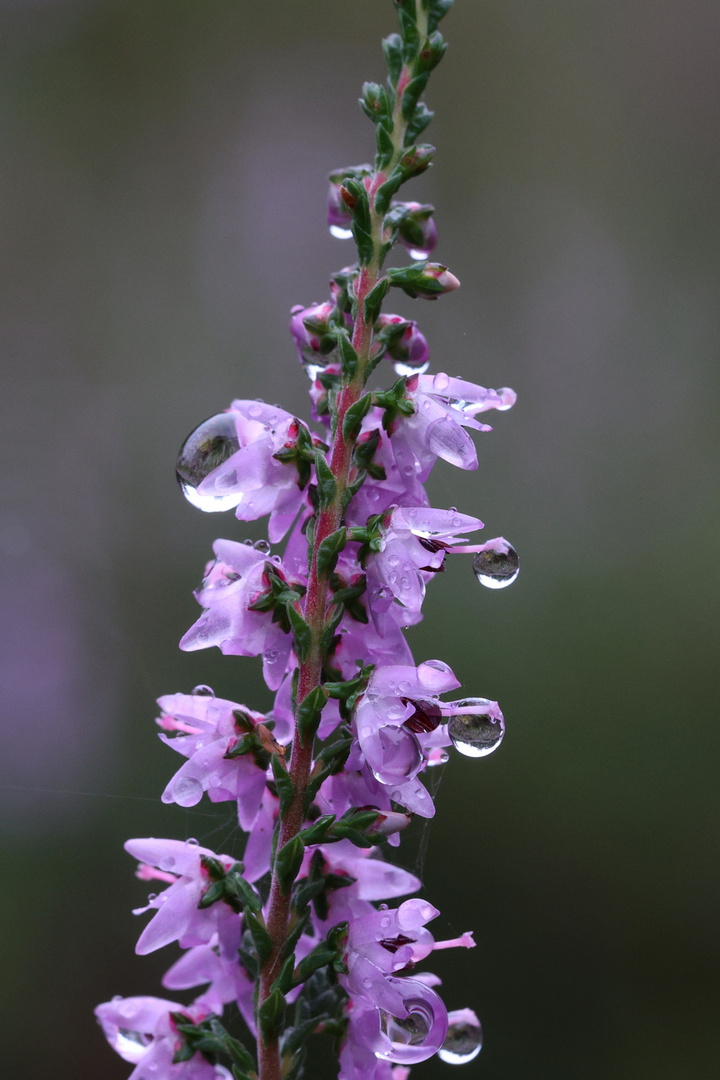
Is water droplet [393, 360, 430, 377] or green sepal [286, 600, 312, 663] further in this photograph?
water droplet [393, 360, 430, 377]

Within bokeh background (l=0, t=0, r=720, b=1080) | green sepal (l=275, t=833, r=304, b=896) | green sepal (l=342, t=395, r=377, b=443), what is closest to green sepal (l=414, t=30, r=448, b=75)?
green sepal (l=342, t=395, r=377, b=443)

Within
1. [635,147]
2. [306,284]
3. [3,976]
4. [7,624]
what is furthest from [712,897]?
[635,147]

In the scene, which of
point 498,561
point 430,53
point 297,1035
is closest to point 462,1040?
point 297,1035

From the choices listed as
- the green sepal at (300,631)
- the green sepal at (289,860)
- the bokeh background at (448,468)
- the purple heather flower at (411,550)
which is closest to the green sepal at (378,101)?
the purple heather flower at (411,550)

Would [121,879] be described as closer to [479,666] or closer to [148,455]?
[479,666]

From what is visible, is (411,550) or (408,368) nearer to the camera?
(411,550)

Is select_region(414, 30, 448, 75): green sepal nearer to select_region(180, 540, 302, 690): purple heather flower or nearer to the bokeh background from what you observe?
select_region(180, 540, 302, 690): purple heather flower

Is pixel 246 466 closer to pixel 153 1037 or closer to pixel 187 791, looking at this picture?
pixel 187 791
